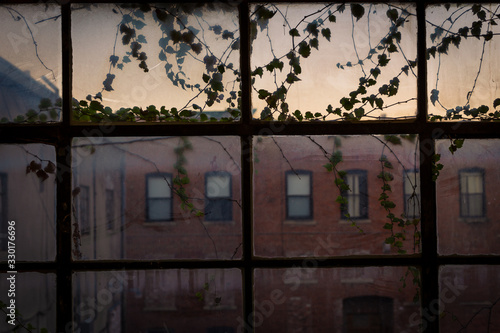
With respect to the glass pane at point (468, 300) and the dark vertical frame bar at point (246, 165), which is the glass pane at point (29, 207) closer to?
the dark vertical frame bar at point (246, 165)

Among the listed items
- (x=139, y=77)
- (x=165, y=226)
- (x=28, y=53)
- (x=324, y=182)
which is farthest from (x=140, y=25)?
(x=324, y=182)

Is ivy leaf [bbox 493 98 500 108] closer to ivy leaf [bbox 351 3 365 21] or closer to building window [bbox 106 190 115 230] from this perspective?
ivy leaf [bbox 351 3 365 21]

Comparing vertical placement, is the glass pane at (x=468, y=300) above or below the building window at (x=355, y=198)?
below

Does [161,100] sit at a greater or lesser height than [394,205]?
greater

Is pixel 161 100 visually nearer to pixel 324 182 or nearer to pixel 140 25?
pixel 140 25

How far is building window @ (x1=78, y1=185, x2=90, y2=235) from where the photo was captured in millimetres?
1839

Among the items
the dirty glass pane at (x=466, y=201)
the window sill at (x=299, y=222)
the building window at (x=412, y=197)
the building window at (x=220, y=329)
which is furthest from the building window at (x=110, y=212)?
the dirty glass pane at (x=466, y=201)

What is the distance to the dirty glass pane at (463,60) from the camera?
1.90 meters

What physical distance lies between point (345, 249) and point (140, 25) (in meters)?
1.20

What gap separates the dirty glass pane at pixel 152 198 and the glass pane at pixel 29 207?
0.34 feet

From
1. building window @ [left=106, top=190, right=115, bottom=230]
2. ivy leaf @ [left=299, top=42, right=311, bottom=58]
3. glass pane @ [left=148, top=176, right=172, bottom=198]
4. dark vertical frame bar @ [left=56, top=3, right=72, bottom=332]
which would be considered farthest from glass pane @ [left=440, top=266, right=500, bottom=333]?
dark vertical frame bar @ [left=56, top=3, right=72, bottom=332]

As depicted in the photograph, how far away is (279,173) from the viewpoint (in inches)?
75.1

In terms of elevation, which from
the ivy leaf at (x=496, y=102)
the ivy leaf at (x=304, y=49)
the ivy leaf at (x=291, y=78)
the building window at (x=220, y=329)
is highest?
the ivy leaf at (x=304, y=49)

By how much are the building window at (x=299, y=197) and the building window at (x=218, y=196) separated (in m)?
0.23
